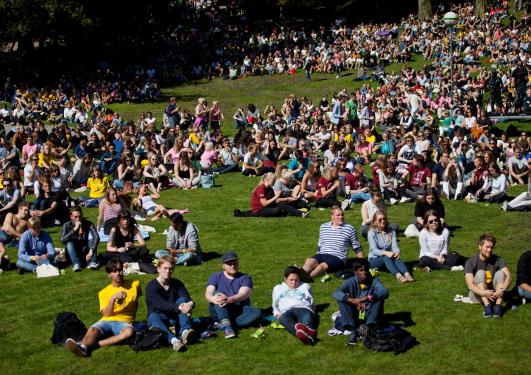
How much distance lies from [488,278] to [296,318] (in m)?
2.88

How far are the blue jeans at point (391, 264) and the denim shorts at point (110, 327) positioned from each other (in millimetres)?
4696

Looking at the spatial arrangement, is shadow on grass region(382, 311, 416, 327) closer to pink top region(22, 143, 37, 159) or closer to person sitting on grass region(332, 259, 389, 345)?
person sitting on grass region(332, 259, 389, 345)

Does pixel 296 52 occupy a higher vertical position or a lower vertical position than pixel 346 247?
higher

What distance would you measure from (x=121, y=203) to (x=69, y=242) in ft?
6.86

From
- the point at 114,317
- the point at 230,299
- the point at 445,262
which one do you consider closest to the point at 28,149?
the point at 445,262

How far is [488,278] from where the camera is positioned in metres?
12.8

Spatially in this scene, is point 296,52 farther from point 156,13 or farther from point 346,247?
point 346,247

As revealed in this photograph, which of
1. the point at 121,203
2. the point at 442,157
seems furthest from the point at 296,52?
the point at 121,203

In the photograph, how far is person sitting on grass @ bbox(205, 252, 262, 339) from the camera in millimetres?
12211

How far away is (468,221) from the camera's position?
1956 cm

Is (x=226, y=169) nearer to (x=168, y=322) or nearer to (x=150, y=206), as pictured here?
(x=150, y=206)

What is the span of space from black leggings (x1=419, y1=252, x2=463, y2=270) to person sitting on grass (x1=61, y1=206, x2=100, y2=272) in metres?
5.74

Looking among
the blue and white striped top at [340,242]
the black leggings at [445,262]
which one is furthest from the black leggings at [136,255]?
the black leggings at [445,262]

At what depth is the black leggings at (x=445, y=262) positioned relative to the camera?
14934mm
